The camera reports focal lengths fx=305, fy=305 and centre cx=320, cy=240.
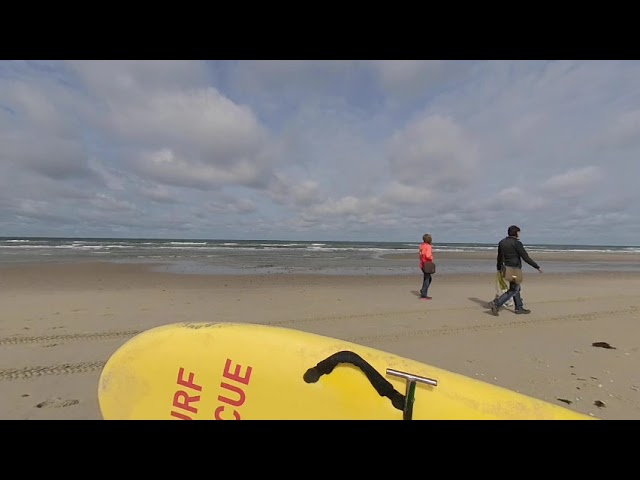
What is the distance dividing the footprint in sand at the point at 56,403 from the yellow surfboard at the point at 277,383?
83 centimetres

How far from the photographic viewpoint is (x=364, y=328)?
16.6ft

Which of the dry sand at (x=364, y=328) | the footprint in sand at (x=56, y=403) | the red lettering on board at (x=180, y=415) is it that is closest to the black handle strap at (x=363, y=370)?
the red lettering on board at (x=180, y=415)

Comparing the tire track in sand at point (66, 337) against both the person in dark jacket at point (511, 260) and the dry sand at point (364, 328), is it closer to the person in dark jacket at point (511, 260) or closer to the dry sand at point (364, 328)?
the dry sand at point (364, 328)

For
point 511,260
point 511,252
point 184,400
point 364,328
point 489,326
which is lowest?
point 364,328

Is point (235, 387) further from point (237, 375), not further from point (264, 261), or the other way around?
point (264, 261)

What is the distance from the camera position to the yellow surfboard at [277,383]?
1.86 metres

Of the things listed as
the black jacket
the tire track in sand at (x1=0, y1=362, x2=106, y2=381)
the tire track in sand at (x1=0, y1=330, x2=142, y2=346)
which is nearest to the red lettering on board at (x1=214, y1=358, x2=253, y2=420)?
the tire track in sand at (x1=0, y1=362, x2=106, y2=381)

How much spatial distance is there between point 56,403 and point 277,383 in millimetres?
2145

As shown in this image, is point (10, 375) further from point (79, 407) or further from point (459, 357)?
point (459, 357)

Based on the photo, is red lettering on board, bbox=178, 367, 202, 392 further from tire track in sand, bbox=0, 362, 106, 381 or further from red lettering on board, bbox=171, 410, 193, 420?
tire track in sand, bbox=0, 362, 106, 381

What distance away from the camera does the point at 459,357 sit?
385 centimetres

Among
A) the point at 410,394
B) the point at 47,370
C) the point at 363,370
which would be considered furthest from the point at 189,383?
the point at 47,370
